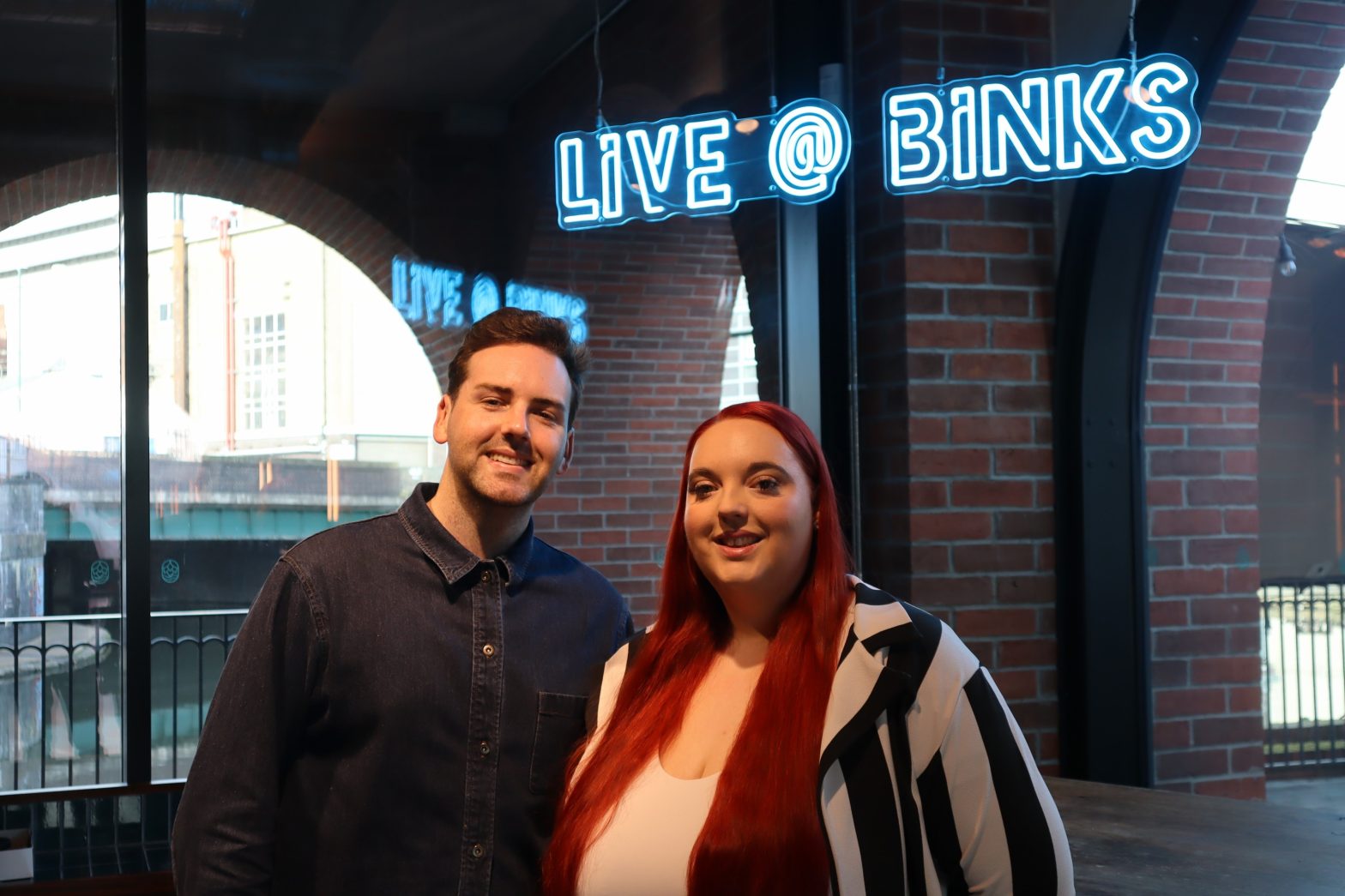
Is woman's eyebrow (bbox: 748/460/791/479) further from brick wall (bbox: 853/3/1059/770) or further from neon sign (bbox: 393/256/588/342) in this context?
neon sign (bbox: 393/256/588/342)

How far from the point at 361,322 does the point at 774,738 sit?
2.88 m

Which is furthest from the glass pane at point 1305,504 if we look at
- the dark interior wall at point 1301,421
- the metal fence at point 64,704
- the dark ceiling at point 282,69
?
the metal fence at point 64,704

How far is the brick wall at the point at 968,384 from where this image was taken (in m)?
3.48

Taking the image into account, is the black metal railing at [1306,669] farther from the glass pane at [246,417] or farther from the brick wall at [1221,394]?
the glass pane at [246,417]

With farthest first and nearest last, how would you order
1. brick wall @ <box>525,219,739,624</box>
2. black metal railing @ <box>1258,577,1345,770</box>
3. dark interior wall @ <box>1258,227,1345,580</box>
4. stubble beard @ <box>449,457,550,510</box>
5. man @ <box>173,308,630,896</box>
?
dark interior wall @ <box>1258,227,1345,580</box> < black metal railing @ <box>1258,577,1345,770</box> < brick wall @ <box>525,219,739,624</box> < stubble beard @ <box>449,457,550,510</box> < man @ <box>173,308,630,896</box>

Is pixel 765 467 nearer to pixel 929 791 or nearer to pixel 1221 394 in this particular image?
pixel 929 791

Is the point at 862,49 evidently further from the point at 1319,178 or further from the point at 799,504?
the point at 1319,178

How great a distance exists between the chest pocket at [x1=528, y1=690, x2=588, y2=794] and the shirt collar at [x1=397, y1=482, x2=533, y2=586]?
0.19 metres

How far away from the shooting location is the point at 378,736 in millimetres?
1715

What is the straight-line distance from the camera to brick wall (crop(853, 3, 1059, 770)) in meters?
3.48

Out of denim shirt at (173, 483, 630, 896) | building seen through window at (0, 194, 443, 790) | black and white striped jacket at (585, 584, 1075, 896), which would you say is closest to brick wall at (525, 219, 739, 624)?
building seen through window at (0, 194, 443, 790)

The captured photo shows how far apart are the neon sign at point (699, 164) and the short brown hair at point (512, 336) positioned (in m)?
1.52

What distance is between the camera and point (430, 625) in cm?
178

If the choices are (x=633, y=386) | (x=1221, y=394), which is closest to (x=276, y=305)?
(x=633, y=386)
